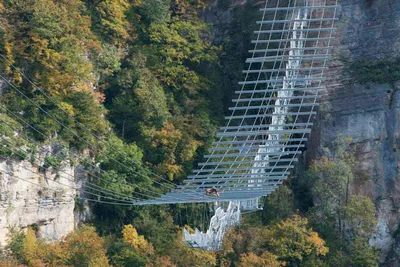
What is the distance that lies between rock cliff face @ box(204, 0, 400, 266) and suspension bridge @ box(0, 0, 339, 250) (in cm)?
45

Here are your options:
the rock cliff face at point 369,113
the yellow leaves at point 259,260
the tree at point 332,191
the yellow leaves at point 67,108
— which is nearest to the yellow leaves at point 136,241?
the yellow leaves at point 259,260

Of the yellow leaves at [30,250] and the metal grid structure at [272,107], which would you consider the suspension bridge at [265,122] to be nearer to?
the metal grid structure at [272,107]

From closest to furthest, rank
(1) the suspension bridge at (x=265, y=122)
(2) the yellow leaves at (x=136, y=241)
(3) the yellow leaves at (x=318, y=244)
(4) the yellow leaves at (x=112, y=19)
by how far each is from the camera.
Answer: (2) the yellow leaves at (x=136, y=241), (1) the suspension bridge at (x=265, y=122), (3) the yellow leaves at (x=318, y=244), (4) the yellow leaves at (x=112, y=19)

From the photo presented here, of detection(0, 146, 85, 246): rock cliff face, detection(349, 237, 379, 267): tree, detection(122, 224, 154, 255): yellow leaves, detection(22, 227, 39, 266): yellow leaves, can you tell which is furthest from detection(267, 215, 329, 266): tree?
detection(22, 227, 39, 266): yellow leaves

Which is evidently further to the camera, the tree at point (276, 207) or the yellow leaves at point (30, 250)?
the tree at point (276, 207)

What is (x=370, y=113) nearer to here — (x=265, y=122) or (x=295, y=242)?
(x=265, y=122)

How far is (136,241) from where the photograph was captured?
31078 millimetres

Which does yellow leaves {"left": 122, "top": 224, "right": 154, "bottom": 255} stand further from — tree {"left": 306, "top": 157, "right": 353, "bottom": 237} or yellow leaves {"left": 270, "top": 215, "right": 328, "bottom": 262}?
tree {"left": 306, "top": 157, "right": 353, "bottom": 237}

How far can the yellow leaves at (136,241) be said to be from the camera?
30797 mm

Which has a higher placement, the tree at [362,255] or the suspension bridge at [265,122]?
the suspension bridge at [265,122]

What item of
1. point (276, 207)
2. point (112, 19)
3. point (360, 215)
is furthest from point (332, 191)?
point (112, 19)

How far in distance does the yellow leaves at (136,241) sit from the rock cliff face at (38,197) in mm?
1315

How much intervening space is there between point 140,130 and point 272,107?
3.46m

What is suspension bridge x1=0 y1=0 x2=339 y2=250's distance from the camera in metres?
31.1
